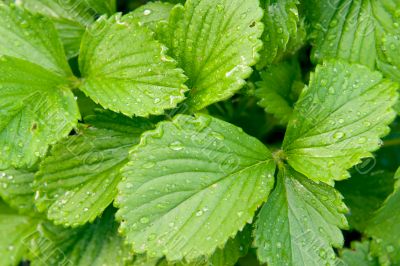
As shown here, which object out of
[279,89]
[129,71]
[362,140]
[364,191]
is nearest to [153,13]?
[129,71]

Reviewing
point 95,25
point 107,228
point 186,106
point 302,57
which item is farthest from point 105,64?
point 302,57

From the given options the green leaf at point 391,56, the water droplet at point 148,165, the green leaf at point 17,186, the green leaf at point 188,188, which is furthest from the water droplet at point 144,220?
the green leaf at point 391,56

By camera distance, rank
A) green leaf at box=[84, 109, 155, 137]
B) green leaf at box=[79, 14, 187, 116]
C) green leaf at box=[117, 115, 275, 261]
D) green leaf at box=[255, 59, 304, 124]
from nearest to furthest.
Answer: green leaf at box=[117, 115, 275, 261] < green leaf at box=[79, 14, 187, 116] < green leaf at box=[84, 109, 155, 137] < green leaf at box=[255, 59, 304, 124]

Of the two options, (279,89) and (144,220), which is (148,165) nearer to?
(144,220)

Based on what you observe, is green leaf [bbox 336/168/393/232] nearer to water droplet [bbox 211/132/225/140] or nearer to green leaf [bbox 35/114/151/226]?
water droplet [bbox 211/132/225/140]

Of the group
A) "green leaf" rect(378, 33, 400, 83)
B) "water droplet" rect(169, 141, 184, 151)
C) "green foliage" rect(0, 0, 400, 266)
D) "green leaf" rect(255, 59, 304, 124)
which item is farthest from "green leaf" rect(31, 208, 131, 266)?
"green leaf" rect(378, 33, 400, 83)

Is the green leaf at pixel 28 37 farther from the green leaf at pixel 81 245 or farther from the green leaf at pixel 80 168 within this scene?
the green leaf at pixel 81 245
